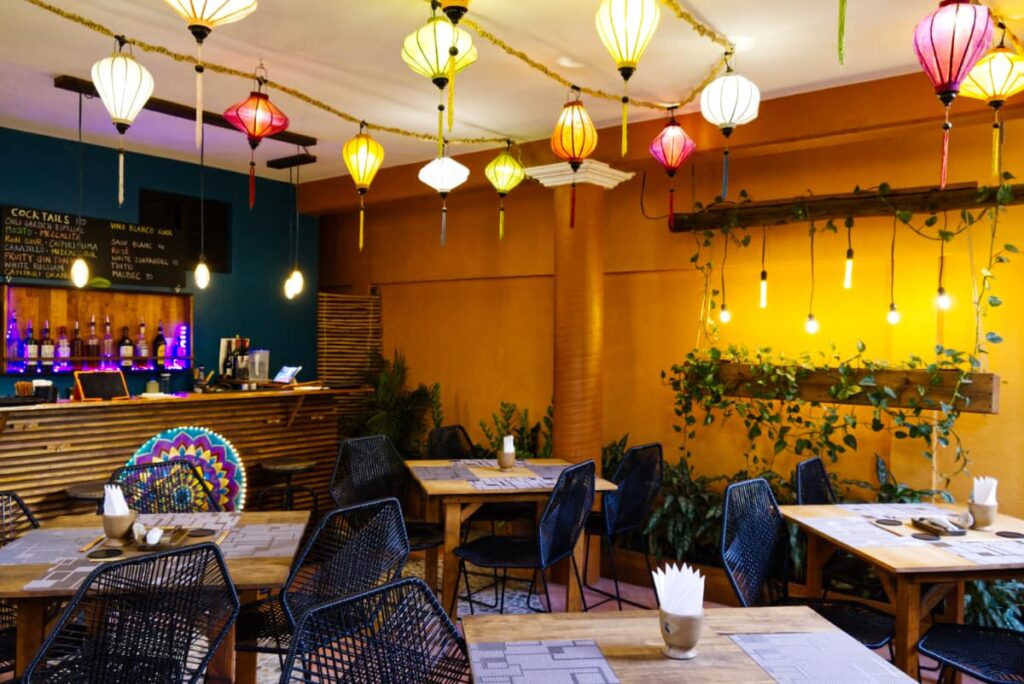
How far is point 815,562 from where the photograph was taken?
3.50m

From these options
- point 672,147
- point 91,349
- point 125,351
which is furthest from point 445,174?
point 91,349

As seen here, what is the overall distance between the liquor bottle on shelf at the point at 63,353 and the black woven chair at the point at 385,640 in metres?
4.86

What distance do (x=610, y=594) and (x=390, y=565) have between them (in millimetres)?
2390

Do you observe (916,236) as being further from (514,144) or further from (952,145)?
(514,144)

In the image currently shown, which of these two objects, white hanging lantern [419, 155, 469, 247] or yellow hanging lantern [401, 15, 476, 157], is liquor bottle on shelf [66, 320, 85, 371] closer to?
white hanging lantern [419, 155, 469, 247]

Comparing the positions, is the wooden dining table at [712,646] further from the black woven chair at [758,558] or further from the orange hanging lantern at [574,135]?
the orange hanging lantern at [574,135]

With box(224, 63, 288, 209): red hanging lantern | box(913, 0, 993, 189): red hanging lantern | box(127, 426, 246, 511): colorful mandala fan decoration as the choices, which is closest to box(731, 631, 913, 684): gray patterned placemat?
box(913, 0, 993, 189): red hanging lantern

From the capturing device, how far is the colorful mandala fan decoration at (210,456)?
4836mm

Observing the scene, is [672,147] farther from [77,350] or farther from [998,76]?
[77,350]

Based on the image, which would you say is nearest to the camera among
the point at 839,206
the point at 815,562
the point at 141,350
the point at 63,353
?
the point at 815,562

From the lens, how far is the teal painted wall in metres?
5.62

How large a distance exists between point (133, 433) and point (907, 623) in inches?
176

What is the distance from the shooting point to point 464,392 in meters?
6.82

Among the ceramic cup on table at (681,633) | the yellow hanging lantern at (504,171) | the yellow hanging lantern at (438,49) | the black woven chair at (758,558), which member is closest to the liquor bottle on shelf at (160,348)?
the yellow hanging lantern at (504,171)
